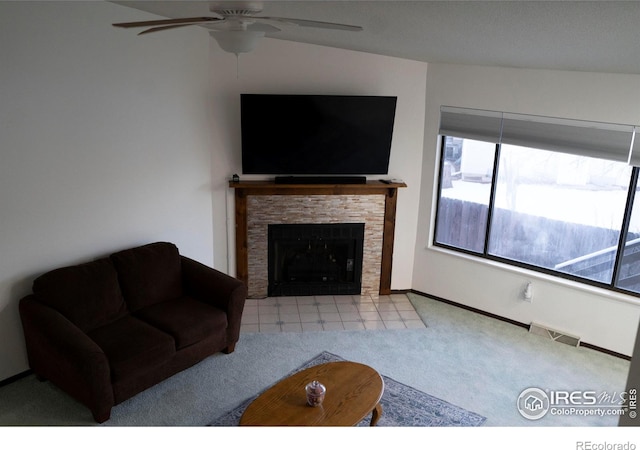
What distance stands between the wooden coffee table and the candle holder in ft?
0.10

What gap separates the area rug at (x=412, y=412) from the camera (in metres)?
3.92

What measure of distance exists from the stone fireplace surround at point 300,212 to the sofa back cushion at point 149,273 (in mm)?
997

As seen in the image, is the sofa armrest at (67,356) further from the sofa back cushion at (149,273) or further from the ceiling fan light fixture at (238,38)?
the ceiling fan light fixture at (238,38)

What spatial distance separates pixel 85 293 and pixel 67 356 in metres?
0.59

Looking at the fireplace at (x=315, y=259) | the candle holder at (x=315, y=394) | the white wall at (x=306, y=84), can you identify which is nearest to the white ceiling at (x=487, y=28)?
the white wall at (x=306, y=84)

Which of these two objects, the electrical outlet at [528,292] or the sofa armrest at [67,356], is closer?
the sofa armrest at [67,356]

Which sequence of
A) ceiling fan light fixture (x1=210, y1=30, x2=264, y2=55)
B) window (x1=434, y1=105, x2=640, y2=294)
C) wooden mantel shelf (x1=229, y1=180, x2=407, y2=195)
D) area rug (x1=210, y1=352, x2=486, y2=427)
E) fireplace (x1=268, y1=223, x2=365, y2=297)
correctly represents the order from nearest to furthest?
1. ceiling fan light fixture (x1=210, y1=30, x2=264, y2=55)
2. area rug (x1=210, y1=352, x2=486, y2=427)
3. window (x1=434, y1=105, x2=640, y2=294)
4. wooden mantel shelf (x1=229, y1=180, x2=407, y2=195)
5. fireplace (x1=268, y1=223, x2=365, y2=297)

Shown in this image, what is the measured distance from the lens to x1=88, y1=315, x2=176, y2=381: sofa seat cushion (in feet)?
12.7

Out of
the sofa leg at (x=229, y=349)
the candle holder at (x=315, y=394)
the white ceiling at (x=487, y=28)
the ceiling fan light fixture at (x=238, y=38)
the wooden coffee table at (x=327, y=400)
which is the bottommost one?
the sofa leg at (x=229, y=349)

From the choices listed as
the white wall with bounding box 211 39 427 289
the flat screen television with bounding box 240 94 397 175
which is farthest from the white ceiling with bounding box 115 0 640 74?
the flat screen television with bounding box 240 94 397 175

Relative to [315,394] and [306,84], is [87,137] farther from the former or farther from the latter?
[315,394]

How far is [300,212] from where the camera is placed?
19.0 feet

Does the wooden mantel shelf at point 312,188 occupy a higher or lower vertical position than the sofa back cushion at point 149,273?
higher

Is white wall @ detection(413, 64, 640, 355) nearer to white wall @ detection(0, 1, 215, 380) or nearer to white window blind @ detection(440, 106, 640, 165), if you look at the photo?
white window blind @ detection(440, 106, 640, 165)
